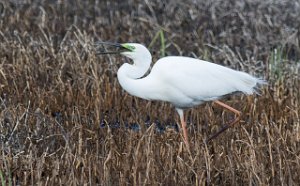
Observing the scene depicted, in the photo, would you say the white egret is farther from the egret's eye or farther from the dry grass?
the dry grass

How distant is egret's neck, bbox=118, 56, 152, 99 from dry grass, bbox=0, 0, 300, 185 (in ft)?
0.87

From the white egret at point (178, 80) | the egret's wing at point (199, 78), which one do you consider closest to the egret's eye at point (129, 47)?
the white egret at point (178, 80)

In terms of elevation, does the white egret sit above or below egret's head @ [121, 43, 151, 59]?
below

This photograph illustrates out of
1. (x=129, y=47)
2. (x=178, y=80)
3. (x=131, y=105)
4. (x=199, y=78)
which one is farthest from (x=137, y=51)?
(x=131, y=105)

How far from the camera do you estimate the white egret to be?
539 centimetres

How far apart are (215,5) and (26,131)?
4.68 meters

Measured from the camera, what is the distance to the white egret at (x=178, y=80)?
17.7ft

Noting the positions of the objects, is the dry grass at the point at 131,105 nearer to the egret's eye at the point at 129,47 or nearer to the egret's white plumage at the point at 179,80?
the egret's white plumage at the point at 179,80

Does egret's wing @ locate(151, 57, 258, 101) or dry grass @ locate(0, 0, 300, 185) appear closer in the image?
dry grass @ locate(0, 0, 300, 185)

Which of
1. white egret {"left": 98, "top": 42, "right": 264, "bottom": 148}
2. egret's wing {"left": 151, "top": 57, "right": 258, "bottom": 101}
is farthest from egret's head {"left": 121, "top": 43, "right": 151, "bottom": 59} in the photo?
egret's wing {"left": 151, "top": 57, "right": 258, "bottom": 101}

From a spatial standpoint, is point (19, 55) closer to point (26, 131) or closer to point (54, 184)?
point (26, 131)

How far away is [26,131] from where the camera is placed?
208 inches

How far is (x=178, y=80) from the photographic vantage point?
5.41 meters

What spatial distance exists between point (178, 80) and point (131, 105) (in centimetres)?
108
